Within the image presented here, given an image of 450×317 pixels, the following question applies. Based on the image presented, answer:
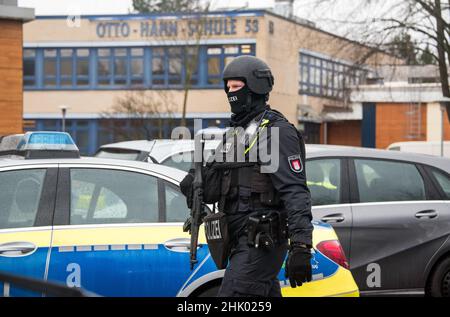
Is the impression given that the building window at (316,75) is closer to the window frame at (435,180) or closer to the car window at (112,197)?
the window frame at (435,180)

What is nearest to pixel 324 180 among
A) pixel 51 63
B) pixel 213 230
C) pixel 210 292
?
pixel 210 292

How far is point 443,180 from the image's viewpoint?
764 cm

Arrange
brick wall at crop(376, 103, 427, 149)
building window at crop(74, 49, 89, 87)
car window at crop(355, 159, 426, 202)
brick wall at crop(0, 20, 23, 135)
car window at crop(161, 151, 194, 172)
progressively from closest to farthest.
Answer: car window at crop(355, 159, 426, 202), car window at crop(161, 151, 194, 172), brick wall at crop(0, 20, 23, 135), brick wall at crop(376, 103, 427, 149), building window at crop(74, 49, 89, 87)

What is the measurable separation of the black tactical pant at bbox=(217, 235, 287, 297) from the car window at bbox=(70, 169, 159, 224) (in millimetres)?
1109

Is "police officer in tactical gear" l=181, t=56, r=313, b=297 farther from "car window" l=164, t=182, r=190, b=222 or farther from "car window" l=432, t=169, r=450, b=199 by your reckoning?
"car window" l=432, t=169, r=450, b=199

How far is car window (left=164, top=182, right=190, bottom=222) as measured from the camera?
17.4ft

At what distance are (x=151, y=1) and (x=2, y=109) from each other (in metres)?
46.2

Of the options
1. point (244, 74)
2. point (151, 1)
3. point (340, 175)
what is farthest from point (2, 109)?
point (151, 1)

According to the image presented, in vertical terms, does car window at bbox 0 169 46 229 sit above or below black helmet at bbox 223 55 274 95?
below

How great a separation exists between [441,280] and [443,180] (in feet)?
3.27

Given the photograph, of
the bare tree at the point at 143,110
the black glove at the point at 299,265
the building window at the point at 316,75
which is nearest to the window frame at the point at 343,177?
the black glove at the point at 299,265

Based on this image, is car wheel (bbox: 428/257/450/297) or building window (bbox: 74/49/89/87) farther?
building window (bbox: 74/49/89/87)

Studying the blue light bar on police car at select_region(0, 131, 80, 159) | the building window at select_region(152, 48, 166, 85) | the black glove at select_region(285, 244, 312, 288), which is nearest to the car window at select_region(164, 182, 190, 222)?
the blue light bar on police car at select_region(0, 131, 80, 159)
